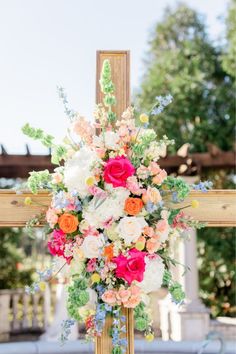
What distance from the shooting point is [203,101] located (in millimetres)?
14727

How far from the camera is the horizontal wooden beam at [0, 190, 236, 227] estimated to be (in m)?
3.06

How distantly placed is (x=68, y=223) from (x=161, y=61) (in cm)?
1348

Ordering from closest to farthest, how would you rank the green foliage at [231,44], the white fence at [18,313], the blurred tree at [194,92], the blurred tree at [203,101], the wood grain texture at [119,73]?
the wood grain texture at [119,73]
the white fence at [18,313]
the blurred tree at [203,101]
the green foliage at [231,44]
the blurred tree at [194,92]

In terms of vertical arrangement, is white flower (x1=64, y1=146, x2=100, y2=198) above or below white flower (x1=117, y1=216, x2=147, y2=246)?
above

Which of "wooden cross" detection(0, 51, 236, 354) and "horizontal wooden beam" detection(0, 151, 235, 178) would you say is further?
"horizontal wooden beam" detection(0, 151, 235, 178)

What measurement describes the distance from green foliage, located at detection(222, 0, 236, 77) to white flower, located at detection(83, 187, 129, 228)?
37.7ft

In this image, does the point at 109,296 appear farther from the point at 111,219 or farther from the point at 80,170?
the point at 80,170

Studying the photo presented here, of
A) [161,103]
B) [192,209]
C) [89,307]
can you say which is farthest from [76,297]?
[161,103]

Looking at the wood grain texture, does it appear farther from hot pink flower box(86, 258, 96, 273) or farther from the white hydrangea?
hot pink flower box(86, 258, 96, 273)

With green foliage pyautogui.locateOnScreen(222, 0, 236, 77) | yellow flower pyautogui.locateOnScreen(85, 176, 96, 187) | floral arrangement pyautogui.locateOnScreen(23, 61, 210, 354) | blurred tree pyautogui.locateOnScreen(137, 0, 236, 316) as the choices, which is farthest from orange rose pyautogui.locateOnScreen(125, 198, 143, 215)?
green foliage pyautogui.locateOnScreen(222, 0, 236, 77)

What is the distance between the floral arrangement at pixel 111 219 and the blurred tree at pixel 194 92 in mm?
10883

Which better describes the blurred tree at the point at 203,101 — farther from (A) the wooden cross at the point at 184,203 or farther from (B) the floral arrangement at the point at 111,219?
(B) the floral arrangement at the point at 111,219

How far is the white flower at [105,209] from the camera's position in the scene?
266 cm

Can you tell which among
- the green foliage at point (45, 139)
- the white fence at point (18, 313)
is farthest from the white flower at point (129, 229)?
the white fence at point (18, 313)
